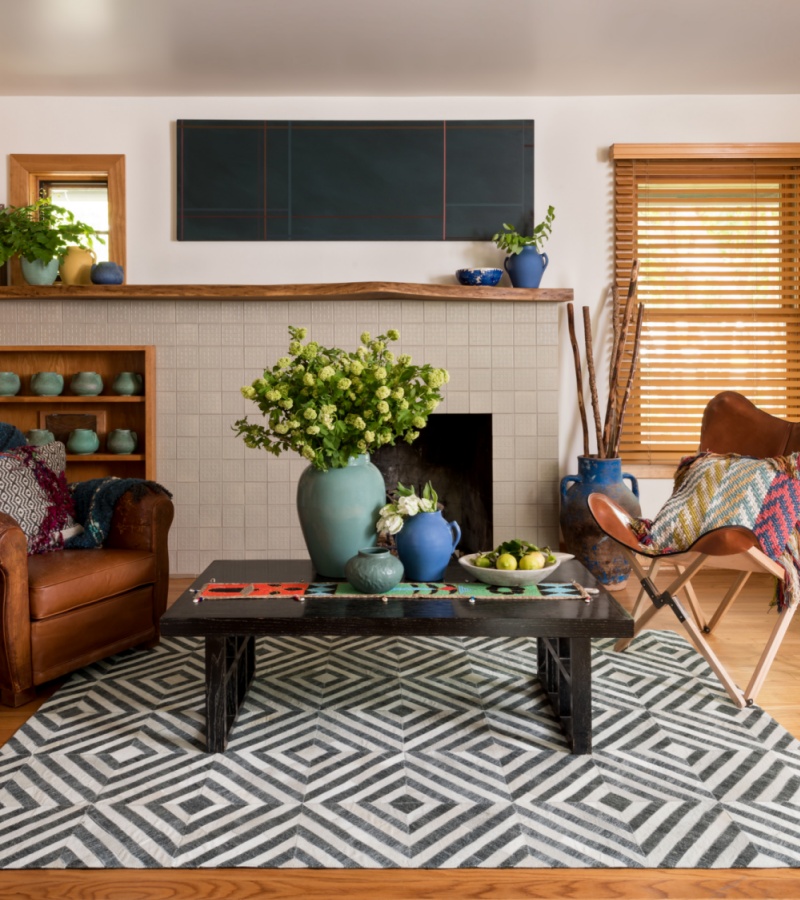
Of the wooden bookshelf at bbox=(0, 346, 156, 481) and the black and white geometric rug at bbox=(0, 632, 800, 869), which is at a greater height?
the wooden bookshelf at bbox=(0, 346, 156, 481)

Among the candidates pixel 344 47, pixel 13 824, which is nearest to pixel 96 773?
pixel 13 824

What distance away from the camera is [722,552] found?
2.73 m

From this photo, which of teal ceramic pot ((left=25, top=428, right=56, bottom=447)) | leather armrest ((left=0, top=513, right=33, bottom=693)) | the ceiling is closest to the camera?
leather armrest ((left=0, top=513, right=33, bottom=693))

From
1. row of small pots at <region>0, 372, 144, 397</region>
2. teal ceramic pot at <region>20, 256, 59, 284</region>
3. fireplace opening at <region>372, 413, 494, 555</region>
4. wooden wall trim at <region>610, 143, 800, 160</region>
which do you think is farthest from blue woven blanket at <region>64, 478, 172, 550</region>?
wooden wall trim at <region>610, 143, 800, 160</region>

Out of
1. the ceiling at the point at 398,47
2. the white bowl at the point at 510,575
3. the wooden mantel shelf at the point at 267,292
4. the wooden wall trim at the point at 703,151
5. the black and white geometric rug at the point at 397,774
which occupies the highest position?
the ceiling at the point at 398,47

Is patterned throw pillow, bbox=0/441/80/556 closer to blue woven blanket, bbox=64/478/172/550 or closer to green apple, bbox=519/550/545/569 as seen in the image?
blue woven blanket, bbox=64/478/172/550

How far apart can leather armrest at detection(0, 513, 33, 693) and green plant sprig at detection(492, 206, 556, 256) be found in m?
2.93

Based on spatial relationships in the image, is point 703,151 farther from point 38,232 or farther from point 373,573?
point 38,232

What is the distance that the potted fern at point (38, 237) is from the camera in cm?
432

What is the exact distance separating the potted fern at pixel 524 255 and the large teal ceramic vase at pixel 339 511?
7.50 ft

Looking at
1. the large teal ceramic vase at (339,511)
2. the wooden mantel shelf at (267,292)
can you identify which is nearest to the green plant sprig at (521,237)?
the wooden mantel shelf at (267,292)

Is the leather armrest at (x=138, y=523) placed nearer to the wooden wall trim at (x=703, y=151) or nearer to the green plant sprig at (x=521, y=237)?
the green plant sprig at (x=521, y=237)

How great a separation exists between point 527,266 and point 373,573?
2634mm

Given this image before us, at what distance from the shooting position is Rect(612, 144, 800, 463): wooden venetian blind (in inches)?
184
